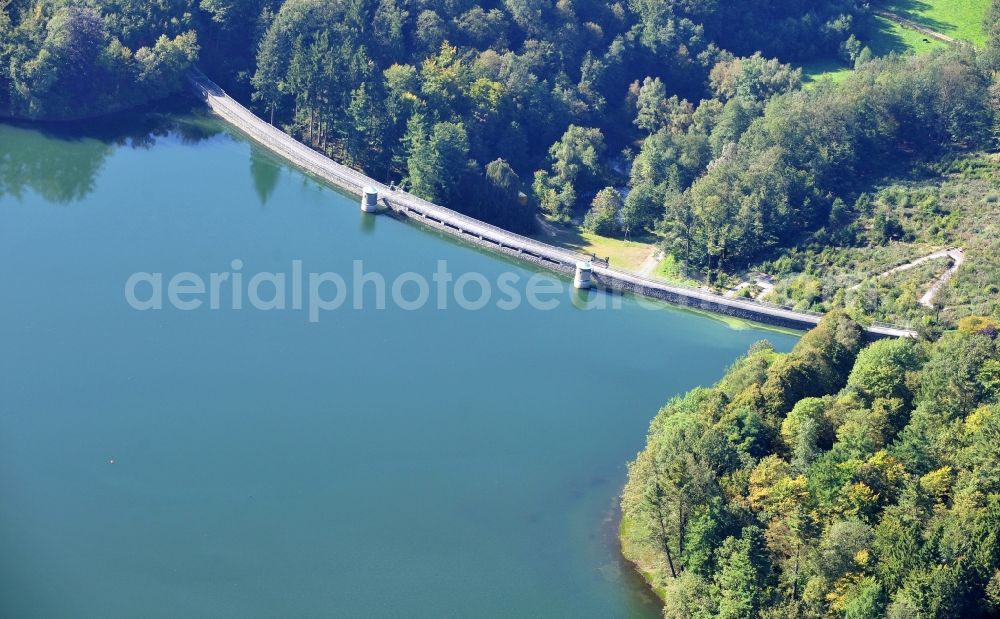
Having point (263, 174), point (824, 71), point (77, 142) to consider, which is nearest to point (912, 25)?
point (824, 71)

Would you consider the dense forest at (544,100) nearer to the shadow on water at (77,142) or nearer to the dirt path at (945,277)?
the shadow on water at (77,142)

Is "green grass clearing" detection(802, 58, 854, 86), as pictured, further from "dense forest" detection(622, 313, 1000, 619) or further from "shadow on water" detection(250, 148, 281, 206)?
"dense forest" detection(622, 313, 1000, 619)

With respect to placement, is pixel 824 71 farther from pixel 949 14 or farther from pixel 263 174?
pixel 263 174

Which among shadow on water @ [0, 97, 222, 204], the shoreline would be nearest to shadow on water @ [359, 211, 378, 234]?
the shoreline

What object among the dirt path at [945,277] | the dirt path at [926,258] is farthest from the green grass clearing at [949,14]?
the dirt path at [945,277]

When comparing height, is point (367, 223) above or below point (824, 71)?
below
